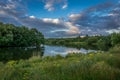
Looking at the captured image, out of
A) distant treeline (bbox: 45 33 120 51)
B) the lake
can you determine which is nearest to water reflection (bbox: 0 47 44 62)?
the lake

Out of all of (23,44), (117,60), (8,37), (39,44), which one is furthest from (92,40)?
(117,60)

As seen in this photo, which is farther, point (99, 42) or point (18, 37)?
point (99, 42)

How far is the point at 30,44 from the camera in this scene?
3501 inches

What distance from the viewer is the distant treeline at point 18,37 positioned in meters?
74.9

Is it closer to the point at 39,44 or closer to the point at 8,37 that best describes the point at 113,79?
the point at 8,37

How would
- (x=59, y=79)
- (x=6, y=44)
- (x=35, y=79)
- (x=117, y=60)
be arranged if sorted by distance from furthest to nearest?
(x=6, y=44) → (x=117, y=60) → (x=59, y=79) → (x=35, y=79)

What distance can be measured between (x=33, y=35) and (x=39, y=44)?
17.4ft

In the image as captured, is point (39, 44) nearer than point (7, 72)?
No

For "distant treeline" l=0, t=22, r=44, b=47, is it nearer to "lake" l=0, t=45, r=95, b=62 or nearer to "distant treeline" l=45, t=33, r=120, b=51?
"distant treeline" l=45, t=33, r=120, b=51

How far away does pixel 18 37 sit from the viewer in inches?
3295

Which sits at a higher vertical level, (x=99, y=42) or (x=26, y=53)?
(x=99, y=42)

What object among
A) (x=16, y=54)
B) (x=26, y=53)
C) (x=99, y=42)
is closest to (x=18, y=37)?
(x=99, y=42)

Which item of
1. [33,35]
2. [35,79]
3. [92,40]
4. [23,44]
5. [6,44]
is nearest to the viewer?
[35,79]

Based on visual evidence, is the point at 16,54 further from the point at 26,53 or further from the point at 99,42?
the point at 99,42
